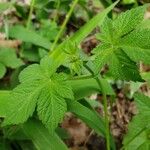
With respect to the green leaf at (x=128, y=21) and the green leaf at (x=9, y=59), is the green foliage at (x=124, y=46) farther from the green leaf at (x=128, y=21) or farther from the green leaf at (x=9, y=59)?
the green leaf at (x=9, y=59)

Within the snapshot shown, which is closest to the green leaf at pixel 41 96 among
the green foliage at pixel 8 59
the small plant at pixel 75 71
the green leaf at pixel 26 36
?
the small plant at pixel 75 71

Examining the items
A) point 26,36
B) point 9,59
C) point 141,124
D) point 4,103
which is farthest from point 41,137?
point 26,36

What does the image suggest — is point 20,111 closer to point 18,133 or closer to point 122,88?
point 18,133

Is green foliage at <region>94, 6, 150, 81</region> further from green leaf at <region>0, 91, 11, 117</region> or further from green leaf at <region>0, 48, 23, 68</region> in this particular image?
green leaf at <region>0, 48, 23, 68</region>

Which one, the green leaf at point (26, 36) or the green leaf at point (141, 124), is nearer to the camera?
the green leaf at point (141, 124)

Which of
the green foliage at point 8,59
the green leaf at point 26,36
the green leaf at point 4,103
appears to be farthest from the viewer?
the green leaf at point 26,36

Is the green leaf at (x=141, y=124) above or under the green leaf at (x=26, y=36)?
under

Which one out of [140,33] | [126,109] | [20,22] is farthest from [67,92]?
[20,22]
